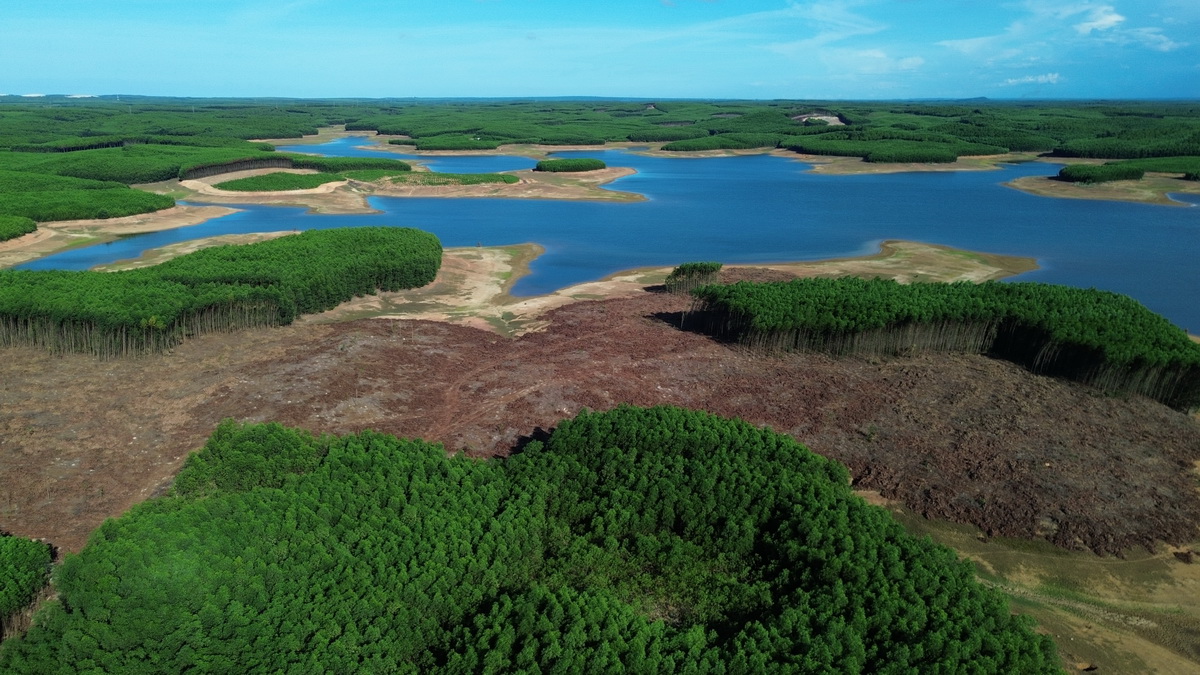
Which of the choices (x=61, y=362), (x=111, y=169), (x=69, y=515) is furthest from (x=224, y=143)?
(x=69, y=515)

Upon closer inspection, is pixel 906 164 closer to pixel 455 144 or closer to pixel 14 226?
pixel 455 144

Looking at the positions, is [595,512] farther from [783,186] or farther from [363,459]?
[783,186]

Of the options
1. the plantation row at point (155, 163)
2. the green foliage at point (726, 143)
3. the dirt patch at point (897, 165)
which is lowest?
the plantation row at point (155, 163)

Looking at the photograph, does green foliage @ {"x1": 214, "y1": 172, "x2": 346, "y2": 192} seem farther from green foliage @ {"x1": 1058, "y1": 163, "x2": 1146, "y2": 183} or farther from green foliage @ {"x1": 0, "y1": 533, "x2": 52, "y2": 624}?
green foliage @ {"x1": 1058, "y1": 163, "x2": 1146, "y2": 183}

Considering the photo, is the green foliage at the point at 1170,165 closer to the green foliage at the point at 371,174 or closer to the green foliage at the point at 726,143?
the green foliage at the point at 726,143

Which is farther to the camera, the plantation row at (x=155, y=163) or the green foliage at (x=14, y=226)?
the plantation row at (x=155, y=163)

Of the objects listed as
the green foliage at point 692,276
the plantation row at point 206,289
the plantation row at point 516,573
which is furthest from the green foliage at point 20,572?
the green foliage at point 692,276

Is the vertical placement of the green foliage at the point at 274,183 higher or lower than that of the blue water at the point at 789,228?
higher
